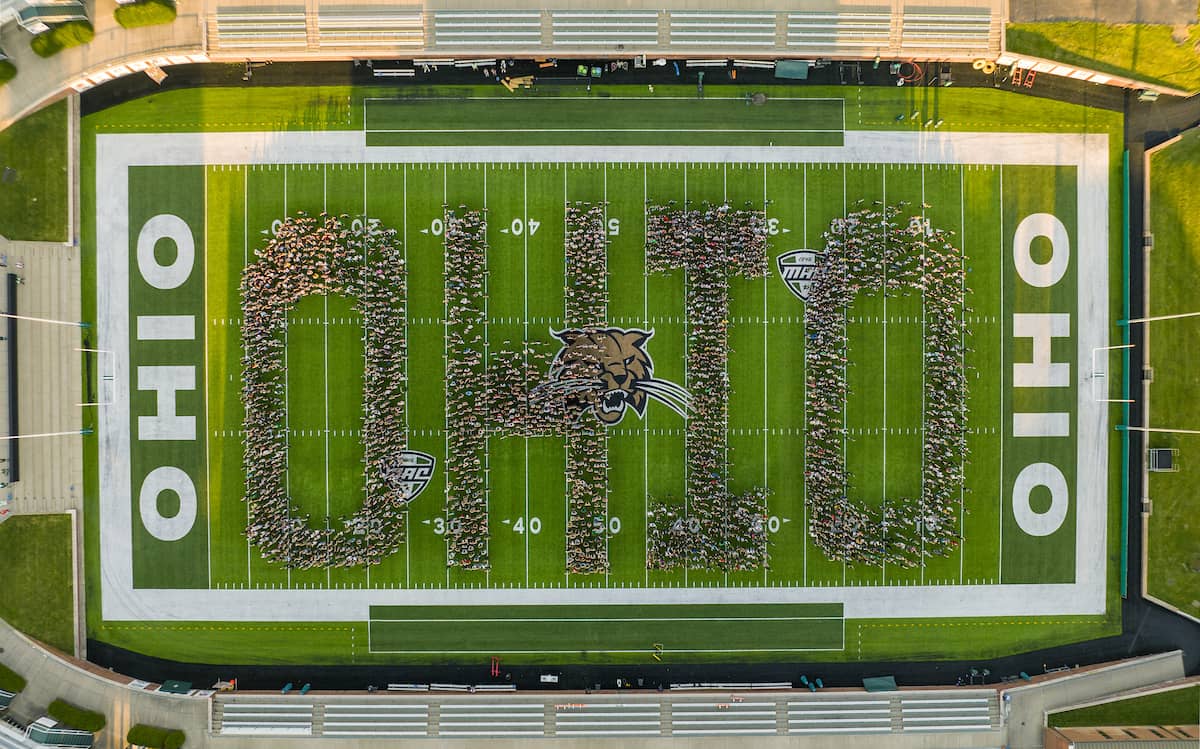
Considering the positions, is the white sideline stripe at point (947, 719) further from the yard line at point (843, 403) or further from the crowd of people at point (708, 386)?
the crowd of people at point (708, 386)

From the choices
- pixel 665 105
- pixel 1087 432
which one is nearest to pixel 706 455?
pixel 665 105

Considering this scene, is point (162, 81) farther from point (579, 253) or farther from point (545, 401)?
point (545, 401)

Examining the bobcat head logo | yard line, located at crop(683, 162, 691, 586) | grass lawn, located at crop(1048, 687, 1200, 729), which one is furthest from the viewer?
yard line, located at crop(683, 162, 691, 586)

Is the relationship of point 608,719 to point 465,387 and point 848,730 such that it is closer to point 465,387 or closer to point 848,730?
point 848,730

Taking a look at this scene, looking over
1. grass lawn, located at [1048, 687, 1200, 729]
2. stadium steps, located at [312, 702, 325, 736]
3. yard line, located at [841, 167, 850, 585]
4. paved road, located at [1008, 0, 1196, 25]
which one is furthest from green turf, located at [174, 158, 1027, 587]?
grass lawn, located at [1048, 687, 1200, 729]

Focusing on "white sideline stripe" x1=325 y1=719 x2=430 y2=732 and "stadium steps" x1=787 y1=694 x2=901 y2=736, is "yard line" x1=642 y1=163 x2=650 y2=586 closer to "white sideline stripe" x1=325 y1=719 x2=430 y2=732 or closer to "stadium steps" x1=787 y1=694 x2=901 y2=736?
"stadium steps" x1=787 y1=694 x2=901 y2=736

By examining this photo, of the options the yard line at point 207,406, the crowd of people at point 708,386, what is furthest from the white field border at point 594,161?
the crowd of people at point 708,386
